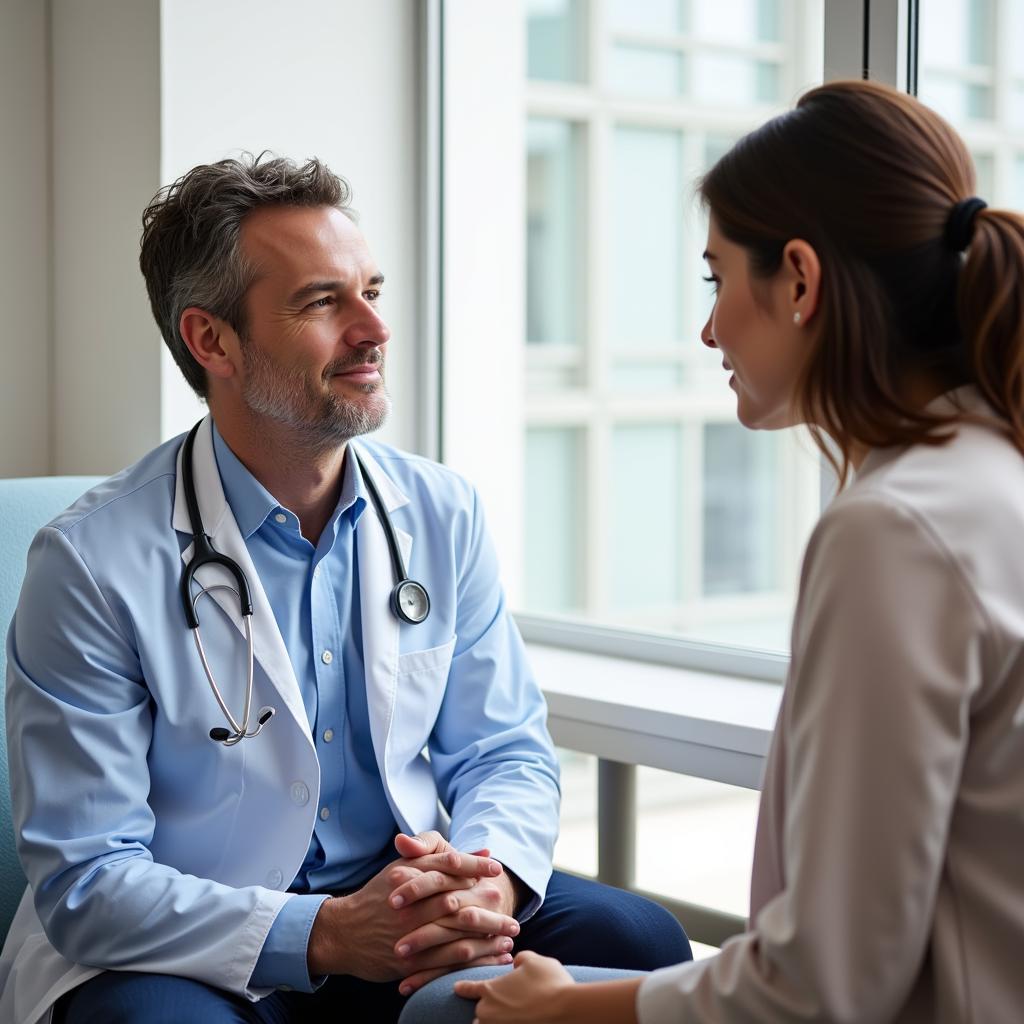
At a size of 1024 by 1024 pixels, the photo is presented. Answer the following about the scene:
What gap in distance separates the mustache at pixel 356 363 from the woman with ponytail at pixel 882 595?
665 millimetres

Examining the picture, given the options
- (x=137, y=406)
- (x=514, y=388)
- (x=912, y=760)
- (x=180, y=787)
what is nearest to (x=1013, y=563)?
(x=912, y=760)

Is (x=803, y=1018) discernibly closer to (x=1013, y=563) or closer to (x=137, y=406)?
(x=1013, y=563)

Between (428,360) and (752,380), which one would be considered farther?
(428,360)

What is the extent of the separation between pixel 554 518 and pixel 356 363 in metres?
4.83

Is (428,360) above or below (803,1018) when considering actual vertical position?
above

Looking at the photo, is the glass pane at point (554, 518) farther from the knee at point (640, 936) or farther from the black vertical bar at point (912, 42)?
the knee at point (640, 936)

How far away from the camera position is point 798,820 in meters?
0.84

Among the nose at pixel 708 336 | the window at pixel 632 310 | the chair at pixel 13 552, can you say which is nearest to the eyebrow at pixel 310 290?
the chair at pixel 13 552

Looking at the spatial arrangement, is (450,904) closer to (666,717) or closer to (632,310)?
(666,717)

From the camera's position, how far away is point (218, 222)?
1.58 metres

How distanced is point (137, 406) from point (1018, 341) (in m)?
1.54

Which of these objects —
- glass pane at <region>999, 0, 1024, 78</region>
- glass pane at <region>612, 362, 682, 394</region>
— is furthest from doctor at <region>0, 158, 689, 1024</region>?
glass pane at <region>612, 362, 682, 394</region>

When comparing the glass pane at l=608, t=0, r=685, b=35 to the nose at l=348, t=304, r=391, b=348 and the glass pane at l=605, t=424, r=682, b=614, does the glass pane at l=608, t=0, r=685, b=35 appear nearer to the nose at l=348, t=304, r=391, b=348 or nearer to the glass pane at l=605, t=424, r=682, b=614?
the glass pane at l=605, t=424, r=682, b=614

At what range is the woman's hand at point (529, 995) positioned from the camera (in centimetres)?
98
